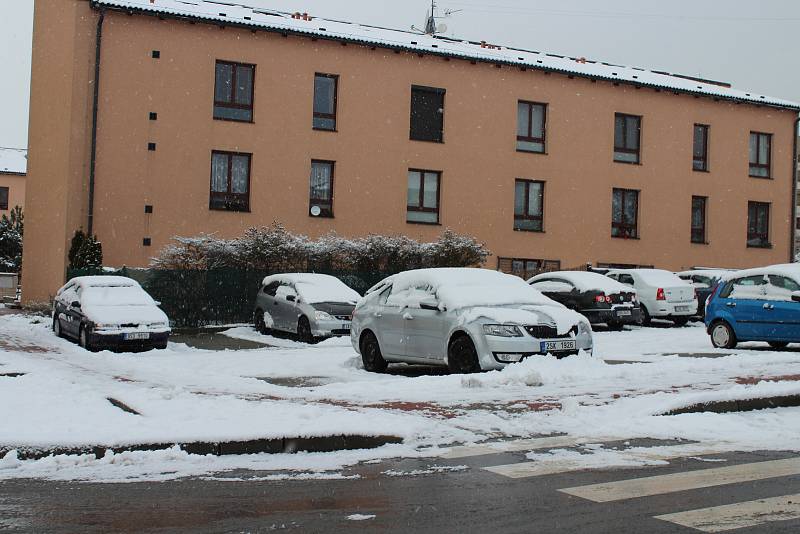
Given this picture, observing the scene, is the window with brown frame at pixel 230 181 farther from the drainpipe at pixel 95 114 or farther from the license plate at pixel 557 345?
the license plate at pixel 557 345

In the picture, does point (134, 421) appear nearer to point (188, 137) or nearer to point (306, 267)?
point (306, 267)

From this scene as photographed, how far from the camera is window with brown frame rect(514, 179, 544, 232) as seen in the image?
111 ft

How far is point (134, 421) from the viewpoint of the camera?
8273 mm

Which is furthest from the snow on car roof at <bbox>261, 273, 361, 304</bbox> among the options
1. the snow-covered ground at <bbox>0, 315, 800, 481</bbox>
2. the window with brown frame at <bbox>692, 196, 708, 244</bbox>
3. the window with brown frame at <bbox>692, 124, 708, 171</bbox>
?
the window with brown frame at <bbox>692, 124, 708, 171</bbox>

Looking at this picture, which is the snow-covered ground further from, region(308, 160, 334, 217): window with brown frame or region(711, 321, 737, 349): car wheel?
region(308, 160, 334, 217): window with brown frame

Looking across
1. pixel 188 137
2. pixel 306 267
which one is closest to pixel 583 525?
pixel 306 267

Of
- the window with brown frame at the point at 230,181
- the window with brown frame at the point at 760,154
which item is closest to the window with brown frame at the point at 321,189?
the window with brown frame at the point at 230,181

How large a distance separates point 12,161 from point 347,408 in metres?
72.1

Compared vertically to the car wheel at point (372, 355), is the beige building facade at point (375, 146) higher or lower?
higher

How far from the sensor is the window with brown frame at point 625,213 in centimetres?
3525

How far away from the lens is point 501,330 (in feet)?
41.0

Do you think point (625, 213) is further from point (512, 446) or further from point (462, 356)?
point (512, 446)

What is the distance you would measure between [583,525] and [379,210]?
26836 millimetres

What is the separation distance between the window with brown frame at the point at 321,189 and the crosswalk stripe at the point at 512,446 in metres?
23.4
